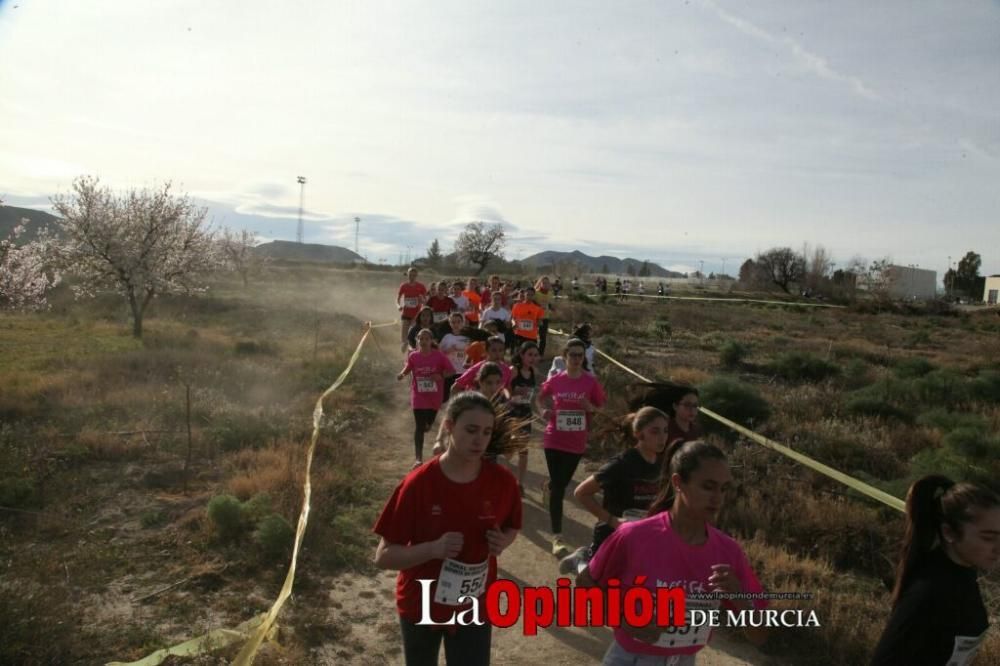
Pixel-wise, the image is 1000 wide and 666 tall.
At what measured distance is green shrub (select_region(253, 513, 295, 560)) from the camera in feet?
20.6

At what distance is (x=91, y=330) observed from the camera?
2509 centimetres

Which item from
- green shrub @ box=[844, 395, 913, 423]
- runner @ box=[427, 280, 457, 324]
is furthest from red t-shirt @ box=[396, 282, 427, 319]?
green shrub @ box=[844, 395, 913, 423]

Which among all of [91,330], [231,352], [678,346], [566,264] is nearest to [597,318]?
[678,346]

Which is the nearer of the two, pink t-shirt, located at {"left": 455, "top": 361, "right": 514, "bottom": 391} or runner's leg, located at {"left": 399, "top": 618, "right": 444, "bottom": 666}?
runner's leg, located at {"left": 399, "top": 618, "right": 444, "bottom": 666}

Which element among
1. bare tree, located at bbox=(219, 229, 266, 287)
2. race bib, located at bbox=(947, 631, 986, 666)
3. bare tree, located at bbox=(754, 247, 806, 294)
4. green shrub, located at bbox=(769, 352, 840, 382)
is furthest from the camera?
bare tree, located at bbox=(754, 247, 806, 294)

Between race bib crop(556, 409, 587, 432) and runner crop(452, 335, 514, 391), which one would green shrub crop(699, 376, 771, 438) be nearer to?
runner crop(452, 335, 514, 391)

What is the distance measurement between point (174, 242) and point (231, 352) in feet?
31.9

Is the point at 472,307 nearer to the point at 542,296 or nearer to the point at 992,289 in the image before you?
the point at 542,296

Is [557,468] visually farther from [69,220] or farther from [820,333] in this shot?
[820,333]

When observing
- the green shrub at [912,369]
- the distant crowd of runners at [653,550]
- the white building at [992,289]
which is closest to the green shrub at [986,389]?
the green shrub at [912,369]

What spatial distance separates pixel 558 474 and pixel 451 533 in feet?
11.8

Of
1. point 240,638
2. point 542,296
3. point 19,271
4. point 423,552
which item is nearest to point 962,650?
point 423,552

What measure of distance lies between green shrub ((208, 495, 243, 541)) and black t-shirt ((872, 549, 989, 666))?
5.64 metres

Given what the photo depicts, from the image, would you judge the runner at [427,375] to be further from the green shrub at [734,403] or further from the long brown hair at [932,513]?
the long brown hair at [932,513]
